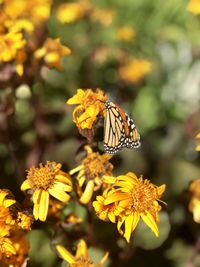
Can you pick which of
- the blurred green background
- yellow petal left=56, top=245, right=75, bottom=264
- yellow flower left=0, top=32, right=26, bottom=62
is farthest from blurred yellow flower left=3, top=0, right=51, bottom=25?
yellow petal left=56, top=245, right=75, bottom=264

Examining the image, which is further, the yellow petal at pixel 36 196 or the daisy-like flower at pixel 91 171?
the daisy-like flower at pixel 91 171

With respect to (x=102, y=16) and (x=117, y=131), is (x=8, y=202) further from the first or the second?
(x=102, y=16)

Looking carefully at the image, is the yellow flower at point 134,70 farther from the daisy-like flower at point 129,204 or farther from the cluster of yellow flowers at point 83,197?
the daisy-like flower at point 129,204

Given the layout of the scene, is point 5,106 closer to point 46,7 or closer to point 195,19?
point 46,7

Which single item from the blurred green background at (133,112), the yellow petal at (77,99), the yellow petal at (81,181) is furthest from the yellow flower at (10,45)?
the yellow petal at (81,181)

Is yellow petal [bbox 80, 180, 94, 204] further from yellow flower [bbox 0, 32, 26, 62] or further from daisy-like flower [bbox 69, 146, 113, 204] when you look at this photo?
yellow flower [bbox 0, 32, 26, 62]
